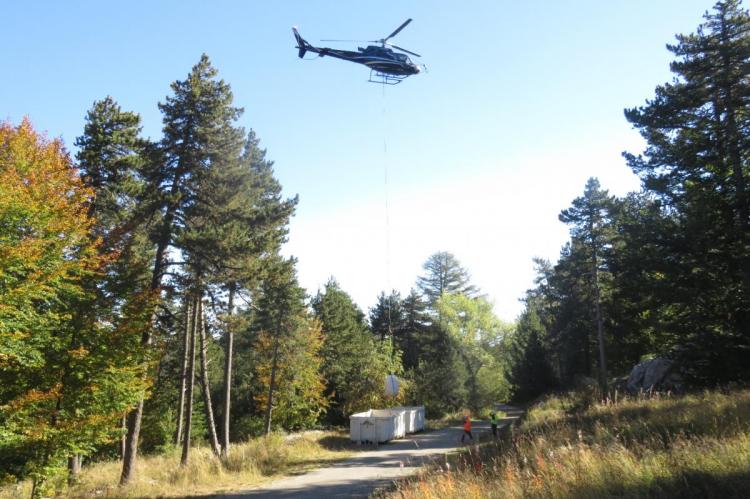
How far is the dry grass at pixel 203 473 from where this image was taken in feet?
44.7

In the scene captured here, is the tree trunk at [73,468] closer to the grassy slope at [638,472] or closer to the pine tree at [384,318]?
the grassy slope at [638,472]

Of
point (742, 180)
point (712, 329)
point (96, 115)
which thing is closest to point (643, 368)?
point (712, 329)

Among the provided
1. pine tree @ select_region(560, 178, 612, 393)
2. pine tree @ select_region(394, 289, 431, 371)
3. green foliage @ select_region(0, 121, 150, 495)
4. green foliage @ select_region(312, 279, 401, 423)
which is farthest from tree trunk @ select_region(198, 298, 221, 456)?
pine tree @ select_region(394, 289, 431, 371)

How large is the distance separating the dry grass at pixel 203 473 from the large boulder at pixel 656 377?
45.4 ft

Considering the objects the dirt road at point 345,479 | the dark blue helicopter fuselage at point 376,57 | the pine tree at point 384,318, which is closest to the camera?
the dark blue helicopter fuselage at point 376,57

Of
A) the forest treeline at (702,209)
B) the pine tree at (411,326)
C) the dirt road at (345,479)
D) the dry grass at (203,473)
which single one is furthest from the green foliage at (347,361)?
the forest treeline at (702,209)

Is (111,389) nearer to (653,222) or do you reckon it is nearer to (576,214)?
(653,222)

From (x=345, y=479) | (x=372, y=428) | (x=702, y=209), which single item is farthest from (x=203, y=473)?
(x=702, y=209)

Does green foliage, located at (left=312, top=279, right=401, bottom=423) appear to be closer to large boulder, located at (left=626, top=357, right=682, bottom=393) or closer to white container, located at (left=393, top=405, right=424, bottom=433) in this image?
white container, located at (left=393, top=405, right=424, bottom=433)

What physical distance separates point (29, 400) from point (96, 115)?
35.9ft

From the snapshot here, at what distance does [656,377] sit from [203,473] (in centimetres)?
1784

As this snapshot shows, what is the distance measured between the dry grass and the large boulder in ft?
45.4

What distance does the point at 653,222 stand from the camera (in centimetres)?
1836

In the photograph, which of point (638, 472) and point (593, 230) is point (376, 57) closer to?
point (638, 472)
